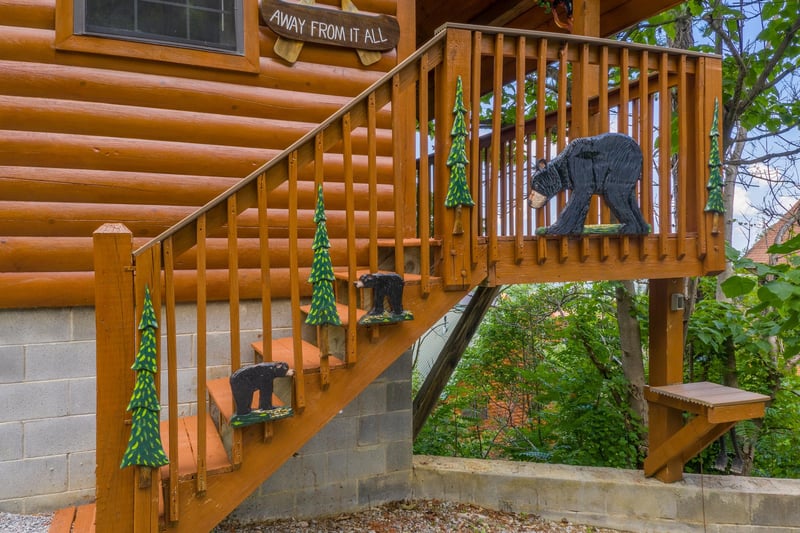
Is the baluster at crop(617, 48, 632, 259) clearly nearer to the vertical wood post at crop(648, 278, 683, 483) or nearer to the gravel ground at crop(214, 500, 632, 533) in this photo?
the vertical wood post at crop(648, 278, 683, 483)

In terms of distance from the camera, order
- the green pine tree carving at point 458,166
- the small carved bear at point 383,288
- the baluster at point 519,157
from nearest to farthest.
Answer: the small carved bear at point 383,288 → the green pine tree carving at point 458,166 → the baluster at point 519,157

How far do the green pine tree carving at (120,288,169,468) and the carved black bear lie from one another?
1.83 metres

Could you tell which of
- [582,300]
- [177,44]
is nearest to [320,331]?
[177,44]

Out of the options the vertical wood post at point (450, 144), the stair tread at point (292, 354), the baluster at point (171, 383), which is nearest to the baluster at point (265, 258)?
the stair tread at point (292, 354)

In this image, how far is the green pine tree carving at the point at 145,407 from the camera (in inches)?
72.0

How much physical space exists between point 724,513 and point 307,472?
2.61m

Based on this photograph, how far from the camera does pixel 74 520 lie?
8.02ft

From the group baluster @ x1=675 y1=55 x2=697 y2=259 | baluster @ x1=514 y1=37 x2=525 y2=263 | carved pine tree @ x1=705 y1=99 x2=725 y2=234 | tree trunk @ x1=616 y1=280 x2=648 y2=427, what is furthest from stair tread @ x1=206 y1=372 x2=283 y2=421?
tree trunk @ x1=616 y1=280 x2=648 y2=427

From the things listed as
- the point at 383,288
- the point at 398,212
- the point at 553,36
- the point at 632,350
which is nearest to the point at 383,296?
the point at 383,288

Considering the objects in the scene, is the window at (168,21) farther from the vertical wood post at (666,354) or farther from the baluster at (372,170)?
the vertical wood post at (666,354)

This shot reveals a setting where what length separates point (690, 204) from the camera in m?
2.91

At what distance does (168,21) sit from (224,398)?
2113mm

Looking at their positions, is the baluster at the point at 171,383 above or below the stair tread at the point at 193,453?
above

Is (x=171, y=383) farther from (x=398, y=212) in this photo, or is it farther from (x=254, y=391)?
(x=398, y=212)
